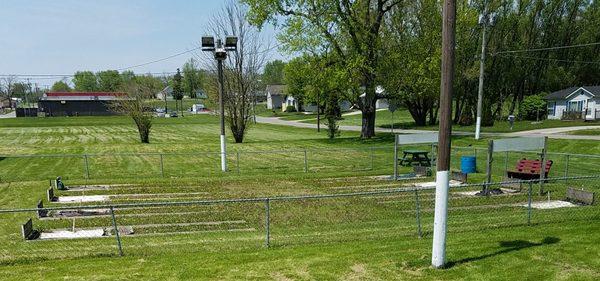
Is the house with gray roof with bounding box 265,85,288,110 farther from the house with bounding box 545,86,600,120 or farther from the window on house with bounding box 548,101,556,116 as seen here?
the house with bounding box 545,86,600,120

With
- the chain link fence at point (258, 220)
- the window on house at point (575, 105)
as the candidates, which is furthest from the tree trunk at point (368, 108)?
the window on house at point (575, 105)

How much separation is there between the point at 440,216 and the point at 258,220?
579 cm

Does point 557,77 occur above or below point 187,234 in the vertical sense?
above

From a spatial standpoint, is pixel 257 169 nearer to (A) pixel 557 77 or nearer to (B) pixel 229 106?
(B) pixel 229 106

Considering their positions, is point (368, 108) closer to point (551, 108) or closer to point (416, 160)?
point (416, 160)

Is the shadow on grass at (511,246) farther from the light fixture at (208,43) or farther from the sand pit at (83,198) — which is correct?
the light fixture at (208,43)

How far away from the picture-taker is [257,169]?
71.8 ft

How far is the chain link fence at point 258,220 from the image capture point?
944 centimetres

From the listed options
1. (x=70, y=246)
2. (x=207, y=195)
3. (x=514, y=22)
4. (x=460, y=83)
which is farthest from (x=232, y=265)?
(x=514, y=22)

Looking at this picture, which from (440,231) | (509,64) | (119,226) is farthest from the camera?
(509,64)

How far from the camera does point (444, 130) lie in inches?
286

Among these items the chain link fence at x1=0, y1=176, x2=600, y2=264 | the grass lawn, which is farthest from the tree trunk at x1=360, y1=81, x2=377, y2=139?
the chain link fence at x1=0, y1=176, x2=600, y2=264

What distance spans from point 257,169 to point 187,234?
11.4m

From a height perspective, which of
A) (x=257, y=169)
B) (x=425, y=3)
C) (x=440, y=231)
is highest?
(x=425, y=3)
